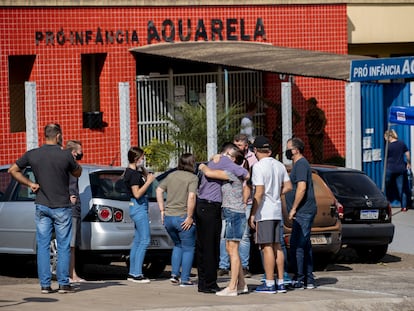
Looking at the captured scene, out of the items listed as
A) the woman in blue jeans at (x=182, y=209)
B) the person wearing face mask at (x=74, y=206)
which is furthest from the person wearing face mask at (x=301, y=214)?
the person wearing face mask at (x=74, y=206)

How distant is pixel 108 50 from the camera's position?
25969 mm

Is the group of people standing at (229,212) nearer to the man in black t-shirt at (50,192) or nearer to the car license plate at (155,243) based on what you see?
the car license plate at (155,243)

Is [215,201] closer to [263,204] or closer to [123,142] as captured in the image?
[263,204]

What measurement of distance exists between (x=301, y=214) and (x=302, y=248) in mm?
420

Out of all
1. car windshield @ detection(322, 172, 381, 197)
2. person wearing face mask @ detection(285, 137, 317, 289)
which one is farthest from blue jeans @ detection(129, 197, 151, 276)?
car windshield @ detection(322, 172, 381, 197)

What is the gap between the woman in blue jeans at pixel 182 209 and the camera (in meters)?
13.9

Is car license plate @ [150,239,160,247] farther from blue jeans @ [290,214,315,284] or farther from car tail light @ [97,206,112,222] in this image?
blue jeans @ [290,214,315,284]

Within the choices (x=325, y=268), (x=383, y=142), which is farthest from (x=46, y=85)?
(x=325, y=268)

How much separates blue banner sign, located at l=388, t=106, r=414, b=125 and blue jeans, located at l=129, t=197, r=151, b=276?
880 cm

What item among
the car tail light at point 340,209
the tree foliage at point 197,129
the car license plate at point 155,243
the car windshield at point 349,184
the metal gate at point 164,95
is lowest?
the car license plate at point 155,243

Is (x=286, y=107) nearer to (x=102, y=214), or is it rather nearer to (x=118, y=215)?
(x=118, y=215)

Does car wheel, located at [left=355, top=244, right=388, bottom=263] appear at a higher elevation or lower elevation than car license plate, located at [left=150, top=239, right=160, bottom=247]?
lower

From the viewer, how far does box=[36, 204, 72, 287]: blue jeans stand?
1294 centimetres

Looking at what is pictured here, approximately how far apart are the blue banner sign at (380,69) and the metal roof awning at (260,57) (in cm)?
20
